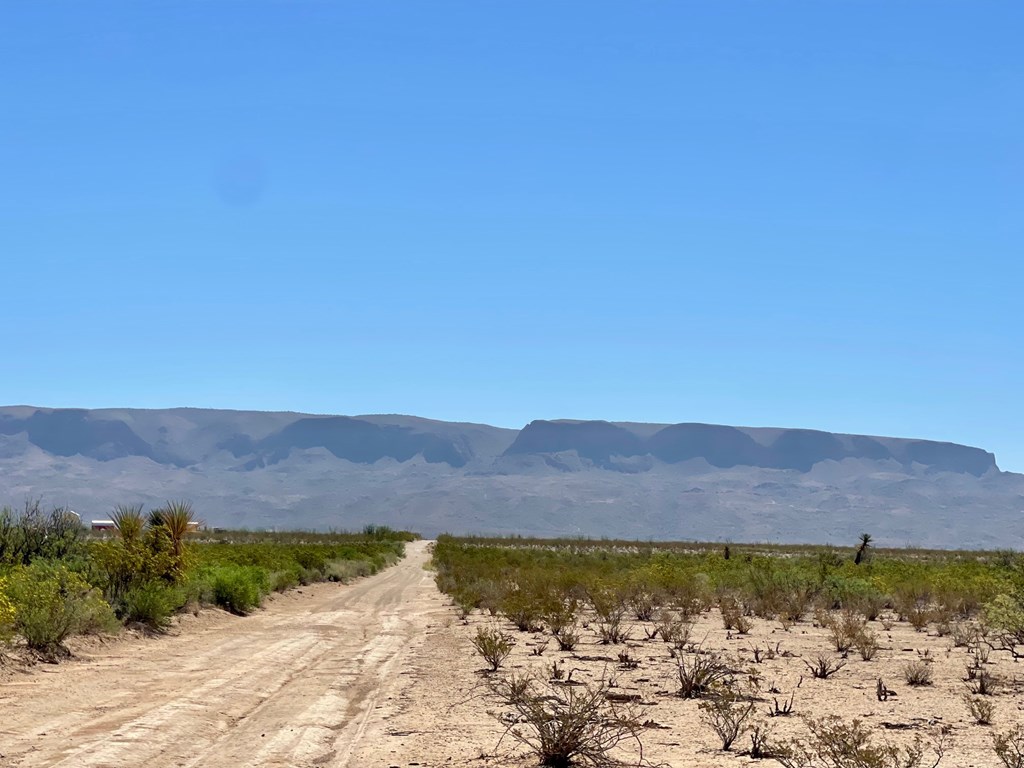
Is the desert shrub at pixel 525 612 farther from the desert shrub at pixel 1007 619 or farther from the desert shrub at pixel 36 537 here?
the desert shrub at pixel 36 537

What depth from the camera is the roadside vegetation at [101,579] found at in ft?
55.8

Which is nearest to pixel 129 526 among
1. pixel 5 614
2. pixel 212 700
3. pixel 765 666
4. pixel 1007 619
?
pixel 5 614

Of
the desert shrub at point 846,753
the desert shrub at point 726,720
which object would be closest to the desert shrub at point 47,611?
the desert shrub at point 726,720

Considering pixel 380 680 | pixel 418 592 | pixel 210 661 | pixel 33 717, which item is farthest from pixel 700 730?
pixel 418 592

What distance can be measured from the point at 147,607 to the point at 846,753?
16099 millimetres

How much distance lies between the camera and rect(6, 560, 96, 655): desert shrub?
16759 mm

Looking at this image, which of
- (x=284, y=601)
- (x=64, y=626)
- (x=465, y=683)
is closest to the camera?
(x=465, y=683)

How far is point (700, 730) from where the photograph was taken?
41.7 feet

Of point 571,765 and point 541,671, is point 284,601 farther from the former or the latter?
point 571,765

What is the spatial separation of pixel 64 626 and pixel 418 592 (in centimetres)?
2264

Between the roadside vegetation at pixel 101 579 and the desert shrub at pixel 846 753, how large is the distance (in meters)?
10.7

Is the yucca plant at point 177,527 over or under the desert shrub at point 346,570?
over

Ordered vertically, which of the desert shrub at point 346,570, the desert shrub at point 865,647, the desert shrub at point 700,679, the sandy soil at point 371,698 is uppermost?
the desert shrub at point 865,647

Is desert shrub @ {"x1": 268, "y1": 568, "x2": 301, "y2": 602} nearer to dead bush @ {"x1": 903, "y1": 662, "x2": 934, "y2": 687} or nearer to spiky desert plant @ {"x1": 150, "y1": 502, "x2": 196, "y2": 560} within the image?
spiky desert plant @ {"x1": 150, "y1": 502, "x2": 196, "y2": 560}
